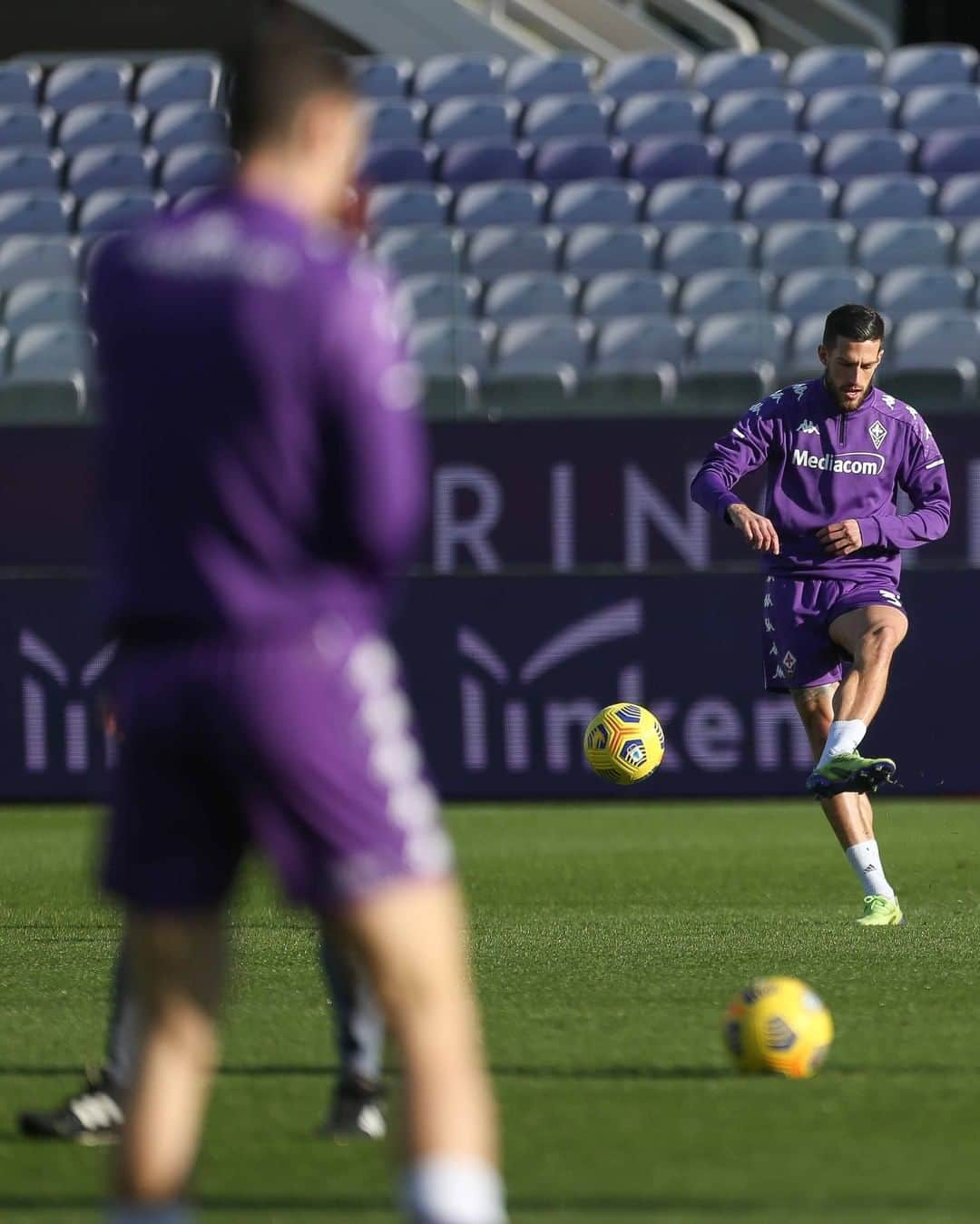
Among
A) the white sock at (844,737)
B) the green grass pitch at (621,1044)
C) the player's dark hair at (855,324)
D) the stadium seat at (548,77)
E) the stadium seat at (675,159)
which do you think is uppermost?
the stadium seat at (548,77)

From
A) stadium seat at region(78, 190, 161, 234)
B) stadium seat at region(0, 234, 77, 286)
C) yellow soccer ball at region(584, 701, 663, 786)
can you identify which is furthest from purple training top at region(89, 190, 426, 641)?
stadium seat at region(78, 190, 161, 234)

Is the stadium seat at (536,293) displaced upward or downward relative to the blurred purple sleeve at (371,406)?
upward

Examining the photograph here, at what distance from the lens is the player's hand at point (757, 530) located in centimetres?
Result: 915

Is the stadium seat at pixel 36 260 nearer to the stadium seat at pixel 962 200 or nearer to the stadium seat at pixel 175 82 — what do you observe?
the stadium seat at pixel 175 82

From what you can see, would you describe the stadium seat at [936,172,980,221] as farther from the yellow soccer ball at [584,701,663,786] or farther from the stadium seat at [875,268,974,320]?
the yellow soccer ball at [584,701,663,786]

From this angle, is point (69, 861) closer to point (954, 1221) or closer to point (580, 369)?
point (580, 369)

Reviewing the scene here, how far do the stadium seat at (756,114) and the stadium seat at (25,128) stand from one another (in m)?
6.25

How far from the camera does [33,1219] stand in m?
4.64

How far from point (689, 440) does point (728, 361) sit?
29.5 inches

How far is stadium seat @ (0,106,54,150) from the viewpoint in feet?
73.1

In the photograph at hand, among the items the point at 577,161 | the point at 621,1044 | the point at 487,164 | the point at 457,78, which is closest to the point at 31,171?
the point at 457,78

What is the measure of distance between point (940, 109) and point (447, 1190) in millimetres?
18323

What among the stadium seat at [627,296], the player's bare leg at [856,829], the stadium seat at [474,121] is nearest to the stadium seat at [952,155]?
the stadium seat at [627,296]

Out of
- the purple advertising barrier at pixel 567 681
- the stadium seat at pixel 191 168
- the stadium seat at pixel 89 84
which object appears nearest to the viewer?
the purple advertising barrier at pixel 567 681
